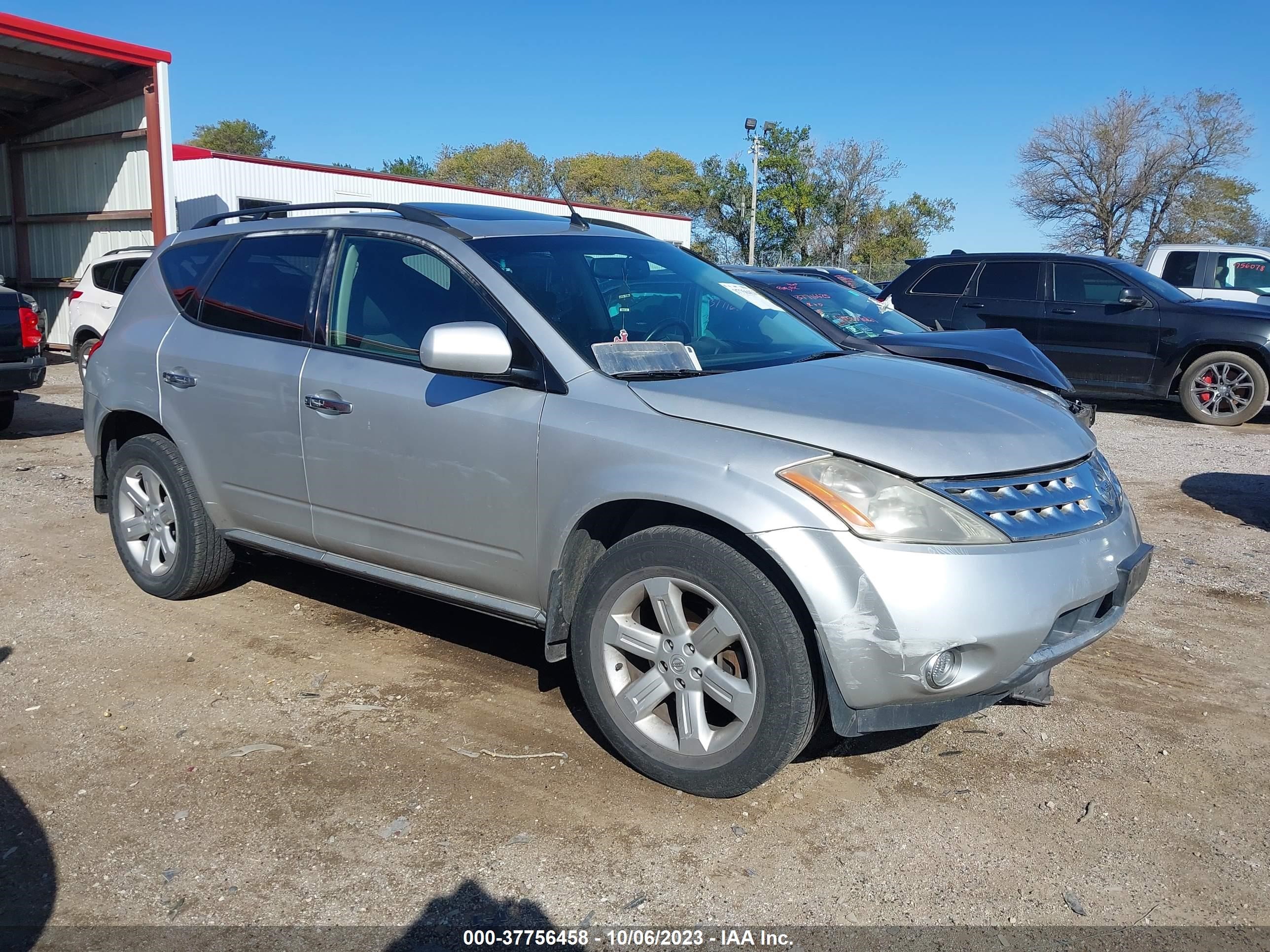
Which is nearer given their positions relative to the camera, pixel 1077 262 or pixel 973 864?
pixel 973 864

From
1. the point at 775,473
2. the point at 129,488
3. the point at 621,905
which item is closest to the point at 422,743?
the point at 621,905

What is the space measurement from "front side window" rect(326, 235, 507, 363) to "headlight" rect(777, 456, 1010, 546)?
4.48 ft

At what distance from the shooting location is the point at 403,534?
390 cm

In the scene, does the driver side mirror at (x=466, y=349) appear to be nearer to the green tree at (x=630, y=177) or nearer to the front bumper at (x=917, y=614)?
the front bumper at (x=917, y=614)

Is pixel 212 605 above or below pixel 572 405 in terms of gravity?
below

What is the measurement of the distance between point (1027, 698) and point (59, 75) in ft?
60.6

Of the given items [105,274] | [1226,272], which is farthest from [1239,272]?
[105,274]

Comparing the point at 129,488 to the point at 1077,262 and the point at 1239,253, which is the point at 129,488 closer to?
the point at 1077,262

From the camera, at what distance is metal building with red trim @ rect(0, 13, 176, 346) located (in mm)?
15633

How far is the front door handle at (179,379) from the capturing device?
179 inches

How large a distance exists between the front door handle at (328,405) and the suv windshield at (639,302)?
0.78 m

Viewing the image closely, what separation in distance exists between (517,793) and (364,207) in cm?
252

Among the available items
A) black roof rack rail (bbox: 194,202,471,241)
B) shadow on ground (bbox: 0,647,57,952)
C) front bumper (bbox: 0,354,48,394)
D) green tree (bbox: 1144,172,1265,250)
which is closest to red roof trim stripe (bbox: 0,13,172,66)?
front bumper (bbox: 0,354,48,394)

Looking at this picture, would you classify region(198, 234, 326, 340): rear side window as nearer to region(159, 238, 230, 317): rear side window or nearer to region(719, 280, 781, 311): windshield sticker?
region(159, 238, 230, 317): rear side window
